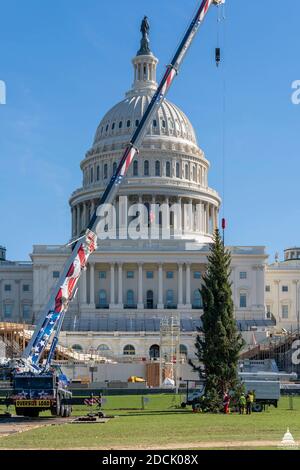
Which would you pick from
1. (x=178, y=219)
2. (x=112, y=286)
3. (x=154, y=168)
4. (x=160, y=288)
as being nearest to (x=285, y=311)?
(x=178, y=219)

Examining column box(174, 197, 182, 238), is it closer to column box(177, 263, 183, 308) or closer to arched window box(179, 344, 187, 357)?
column box(177, 263, 183, 308)

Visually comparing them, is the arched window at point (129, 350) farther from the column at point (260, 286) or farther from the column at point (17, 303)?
the column at point (17, 303)

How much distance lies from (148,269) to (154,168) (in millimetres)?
25584

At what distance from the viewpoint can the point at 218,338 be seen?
64438 millimetres

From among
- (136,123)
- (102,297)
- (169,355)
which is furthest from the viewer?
(136,123)

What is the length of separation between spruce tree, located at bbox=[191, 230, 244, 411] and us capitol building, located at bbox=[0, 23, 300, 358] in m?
74.1

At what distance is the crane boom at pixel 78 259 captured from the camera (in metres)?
63.8

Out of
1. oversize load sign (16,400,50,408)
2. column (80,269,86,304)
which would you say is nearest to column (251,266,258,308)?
column (80,269,86,304)

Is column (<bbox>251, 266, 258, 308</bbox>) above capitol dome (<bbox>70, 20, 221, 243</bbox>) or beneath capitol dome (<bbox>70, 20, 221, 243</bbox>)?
beneath

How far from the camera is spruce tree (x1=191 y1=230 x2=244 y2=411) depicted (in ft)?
209

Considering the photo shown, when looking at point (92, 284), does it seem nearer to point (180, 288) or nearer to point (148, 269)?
point (148, 269)
